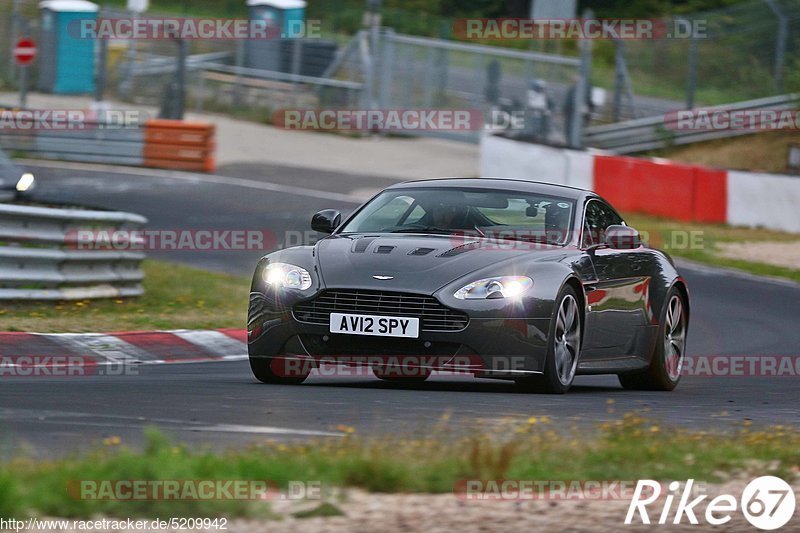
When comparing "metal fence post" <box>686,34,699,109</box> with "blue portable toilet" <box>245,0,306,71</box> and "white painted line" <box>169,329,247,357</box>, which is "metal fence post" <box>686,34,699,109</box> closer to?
"blue portable toilet" <box>245,0,306,71</box>

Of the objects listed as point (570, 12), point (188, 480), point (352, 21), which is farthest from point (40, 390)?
point (352, 21)

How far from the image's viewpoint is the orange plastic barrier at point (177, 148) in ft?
93.7

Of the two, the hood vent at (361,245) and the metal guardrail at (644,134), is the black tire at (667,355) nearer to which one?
the hood vent at (361,245)

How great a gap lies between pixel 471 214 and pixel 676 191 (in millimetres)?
15041

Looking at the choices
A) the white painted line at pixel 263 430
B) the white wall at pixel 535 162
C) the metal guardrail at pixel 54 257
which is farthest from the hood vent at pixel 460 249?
the white wall at pixel 535 162

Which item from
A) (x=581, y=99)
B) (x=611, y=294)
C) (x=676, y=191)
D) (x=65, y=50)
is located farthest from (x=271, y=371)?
(x=65, y=50)

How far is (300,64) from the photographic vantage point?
121 feet

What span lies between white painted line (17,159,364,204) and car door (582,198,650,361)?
15.4m

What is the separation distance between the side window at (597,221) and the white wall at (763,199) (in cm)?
1364

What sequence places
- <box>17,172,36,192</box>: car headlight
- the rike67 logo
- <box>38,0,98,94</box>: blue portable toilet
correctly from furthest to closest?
<box>38,0,98,94</box>: blue portable toilet → <box>17,172,36,192</box>: car headlight → the rike67 logo

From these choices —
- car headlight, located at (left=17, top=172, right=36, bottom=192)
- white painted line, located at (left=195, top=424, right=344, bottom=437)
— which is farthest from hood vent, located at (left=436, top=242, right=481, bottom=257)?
car headlight, located at (left=17, top=172, right=36, bottom=192)

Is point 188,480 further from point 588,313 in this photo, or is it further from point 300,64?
point 300,64

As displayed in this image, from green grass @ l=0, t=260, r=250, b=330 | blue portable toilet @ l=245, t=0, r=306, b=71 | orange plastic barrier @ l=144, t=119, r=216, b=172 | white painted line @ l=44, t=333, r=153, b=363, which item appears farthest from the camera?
blue portable toilet @ l=245, t=0, r=306, b=71

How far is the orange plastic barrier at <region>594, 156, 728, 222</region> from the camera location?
24.2m
